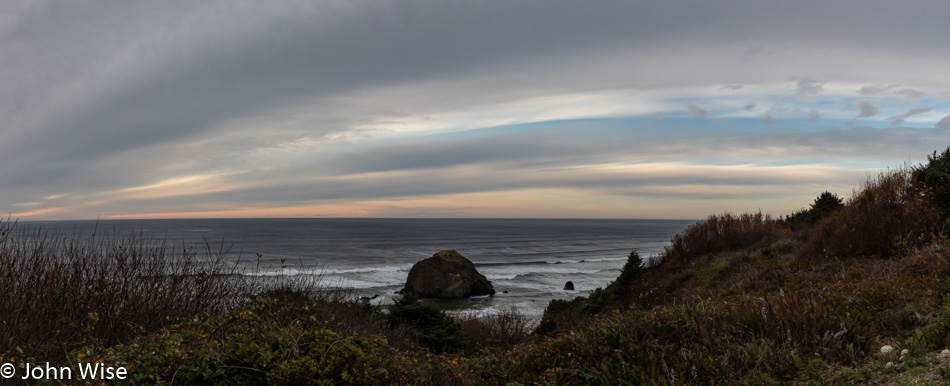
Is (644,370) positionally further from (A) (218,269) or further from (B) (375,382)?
(A) (218,269)

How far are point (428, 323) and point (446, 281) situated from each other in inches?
1057

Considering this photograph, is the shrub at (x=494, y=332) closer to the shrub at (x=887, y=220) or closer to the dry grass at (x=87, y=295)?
the dry grass at (x=87, y=295)

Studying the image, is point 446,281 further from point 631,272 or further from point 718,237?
point 718,237

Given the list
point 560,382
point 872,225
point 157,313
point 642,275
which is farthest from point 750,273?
point 157,313

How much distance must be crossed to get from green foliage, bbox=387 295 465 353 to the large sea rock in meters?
25.9

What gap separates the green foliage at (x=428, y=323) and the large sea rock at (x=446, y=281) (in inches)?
1021

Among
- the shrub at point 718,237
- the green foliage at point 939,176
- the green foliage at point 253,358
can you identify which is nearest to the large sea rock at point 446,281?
the shrub at point 718,237

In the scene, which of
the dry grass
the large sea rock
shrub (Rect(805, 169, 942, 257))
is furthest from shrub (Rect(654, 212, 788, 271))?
the dry grass

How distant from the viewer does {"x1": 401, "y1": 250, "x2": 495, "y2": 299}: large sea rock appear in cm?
4009

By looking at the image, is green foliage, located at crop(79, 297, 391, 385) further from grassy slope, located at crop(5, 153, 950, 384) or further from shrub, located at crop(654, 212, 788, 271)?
shrub, located at crop(654, 212, 788, 271)

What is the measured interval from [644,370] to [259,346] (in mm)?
4278

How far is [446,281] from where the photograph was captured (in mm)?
40375

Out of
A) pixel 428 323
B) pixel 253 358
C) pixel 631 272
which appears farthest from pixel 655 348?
pixel 631 272

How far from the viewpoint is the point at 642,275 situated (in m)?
27.0
